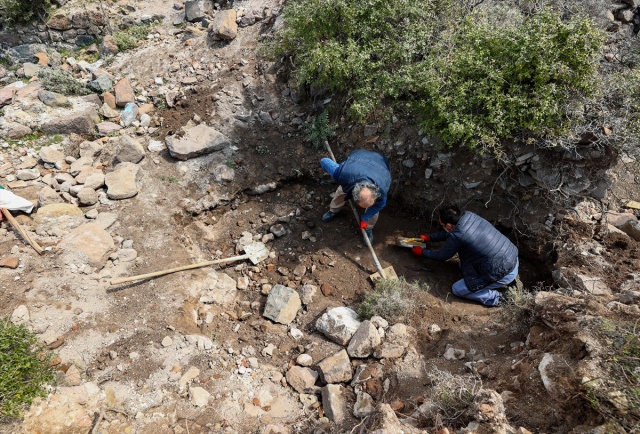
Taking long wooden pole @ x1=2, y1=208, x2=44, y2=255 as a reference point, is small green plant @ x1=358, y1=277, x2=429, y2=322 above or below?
above

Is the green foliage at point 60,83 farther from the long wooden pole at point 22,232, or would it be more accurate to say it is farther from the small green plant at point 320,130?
the small green plant at point 320,130

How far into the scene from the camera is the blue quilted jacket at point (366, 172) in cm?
417

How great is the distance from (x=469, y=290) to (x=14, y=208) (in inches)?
210

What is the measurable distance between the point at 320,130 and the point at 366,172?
148 centimetres

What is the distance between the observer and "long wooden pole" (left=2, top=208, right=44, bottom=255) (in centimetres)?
397

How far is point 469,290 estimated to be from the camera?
14.1ft

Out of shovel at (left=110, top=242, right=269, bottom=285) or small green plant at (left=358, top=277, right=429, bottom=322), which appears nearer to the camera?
small green plant at (left=358, top=277, right=429, bottom=322)

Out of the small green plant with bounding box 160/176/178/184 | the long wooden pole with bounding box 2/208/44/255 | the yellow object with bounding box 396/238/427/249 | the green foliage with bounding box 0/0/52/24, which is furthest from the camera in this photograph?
the green foliage with bounding box 0/0/52/24

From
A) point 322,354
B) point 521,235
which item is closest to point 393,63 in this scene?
point 521,235

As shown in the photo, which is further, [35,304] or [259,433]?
[35,304]

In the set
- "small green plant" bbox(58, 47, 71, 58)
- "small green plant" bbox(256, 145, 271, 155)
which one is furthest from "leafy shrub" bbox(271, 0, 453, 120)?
"small green plant" bbox(58, 47, 71, 58)

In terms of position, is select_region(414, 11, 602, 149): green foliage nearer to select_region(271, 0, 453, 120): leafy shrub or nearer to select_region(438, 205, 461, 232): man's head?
select_region(271, 0, 453, 120): leafy shrub

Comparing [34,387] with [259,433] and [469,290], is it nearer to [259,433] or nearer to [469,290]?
[259,433]

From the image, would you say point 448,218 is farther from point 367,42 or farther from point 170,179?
point 170,179
